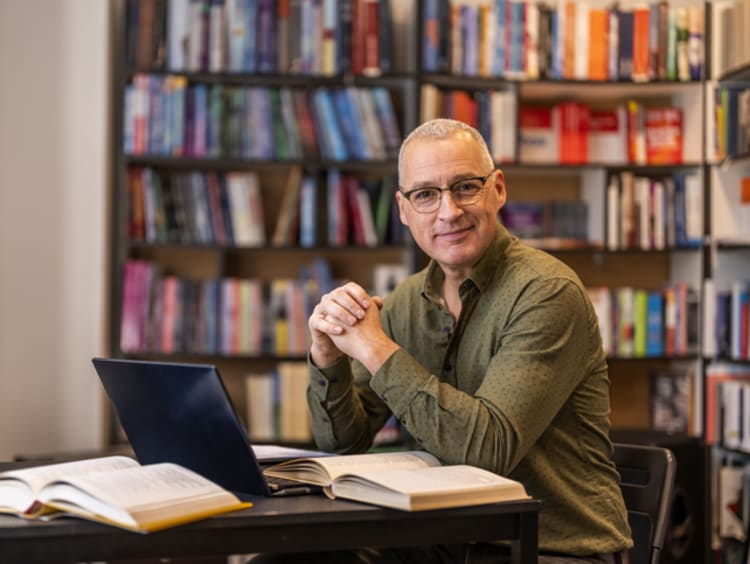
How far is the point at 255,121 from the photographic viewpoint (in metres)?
4.17

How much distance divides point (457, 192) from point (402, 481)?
26.6 inches

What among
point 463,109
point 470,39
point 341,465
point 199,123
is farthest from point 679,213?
point 341,465

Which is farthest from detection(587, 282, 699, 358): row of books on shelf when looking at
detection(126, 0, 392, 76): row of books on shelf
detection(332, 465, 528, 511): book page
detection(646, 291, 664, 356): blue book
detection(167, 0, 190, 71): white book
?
detection(332, 465, 528, 511): book page

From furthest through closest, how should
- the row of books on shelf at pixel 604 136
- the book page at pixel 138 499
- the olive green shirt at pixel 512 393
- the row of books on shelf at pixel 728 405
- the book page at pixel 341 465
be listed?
the row of books on shelf at pixel 604 136
the row of books on shelf at pixel 728 405
the olive green shirt at pixel 512 393
the book page at pixel 341 465
the book page at pixel 138 499

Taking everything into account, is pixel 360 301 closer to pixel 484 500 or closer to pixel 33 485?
pixel 484 500

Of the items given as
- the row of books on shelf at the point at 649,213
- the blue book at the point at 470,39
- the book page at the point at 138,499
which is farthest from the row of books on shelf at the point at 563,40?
the book page at the point at 138,499

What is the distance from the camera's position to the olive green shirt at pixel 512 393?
1611 mm

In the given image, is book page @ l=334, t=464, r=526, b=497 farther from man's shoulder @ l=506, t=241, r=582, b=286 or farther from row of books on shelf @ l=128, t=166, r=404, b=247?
row of books on shelf @ l=128, t=166, r=404, b=247

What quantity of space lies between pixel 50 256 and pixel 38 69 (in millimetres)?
726

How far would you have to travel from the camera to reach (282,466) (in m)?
1.61

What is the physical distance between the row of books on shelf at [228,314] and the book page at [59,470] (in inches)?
98.7

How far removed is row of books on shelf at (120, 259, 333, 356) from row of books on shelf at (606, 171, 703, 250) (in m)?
1.27

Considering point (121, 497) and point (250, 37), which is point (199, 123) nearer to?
point (250, 37)

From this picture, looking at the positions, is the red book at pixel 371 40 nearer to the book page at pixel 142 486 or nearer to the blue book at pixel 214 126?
the blue book at pixel 214 126
